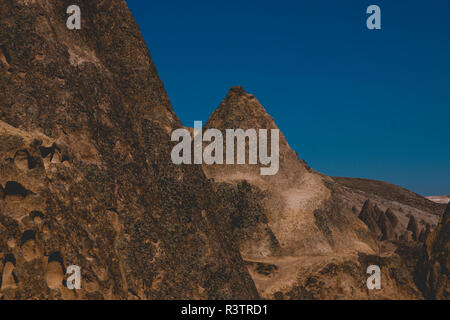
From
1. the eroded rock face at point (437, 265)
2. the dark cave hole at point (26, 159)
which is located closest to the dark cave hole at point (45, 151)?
the dark cave hole at point (26, 159)

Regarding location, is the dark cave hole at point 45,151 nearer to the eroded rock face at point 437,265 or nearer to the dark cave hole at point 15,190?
the dark cave hole at point 15,190

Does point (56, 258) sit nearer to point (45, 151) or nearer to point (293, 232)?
point (45, 151)

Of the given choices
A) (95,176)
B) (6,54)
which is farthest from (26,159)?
(6,54)

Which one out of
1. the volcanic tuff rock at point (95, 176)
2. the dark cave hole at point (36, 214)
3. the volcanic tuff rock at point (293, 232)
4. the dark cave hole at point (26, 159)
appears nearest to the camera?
the dark cave hole at point (36, 214)

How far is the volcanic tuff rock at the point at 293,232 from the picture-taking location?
59.9 ft

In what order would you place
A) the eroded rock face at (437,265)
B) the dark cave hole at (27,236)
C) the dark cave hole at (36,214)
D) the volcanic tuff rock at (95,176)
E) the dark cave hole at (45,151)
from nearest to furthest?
the dark cave hole at (27,236)
the dark cave hole at (36,214)
the volcanic tuff rock at (95,176)
the dark cave hole at (45,151)
the eroded rock face at (437,265)

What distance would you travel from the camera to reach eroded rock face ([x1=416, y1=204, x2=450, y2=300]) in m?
19.6

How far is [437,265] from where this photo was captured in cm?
2022

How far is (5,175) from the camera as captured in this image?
424 inches

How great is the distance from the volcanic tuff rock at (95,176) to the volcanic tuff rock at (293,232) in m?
2.83

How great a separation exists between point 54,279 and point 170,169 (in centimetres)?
535

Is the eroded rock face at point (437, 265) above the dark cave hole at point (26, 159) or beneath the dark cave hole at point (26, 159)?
beneath
